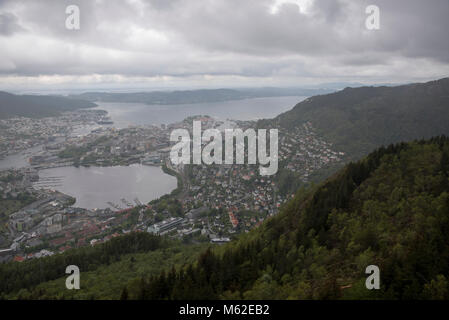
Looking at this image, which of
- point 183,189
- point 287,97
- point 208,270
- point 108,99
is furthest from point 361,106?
point 108,99

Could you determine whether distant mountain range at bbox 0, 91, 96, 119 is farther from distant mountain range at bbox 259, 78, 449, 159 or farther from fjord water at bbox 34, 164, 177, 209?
distant mountain range at bbox 259, 78, 449, 159

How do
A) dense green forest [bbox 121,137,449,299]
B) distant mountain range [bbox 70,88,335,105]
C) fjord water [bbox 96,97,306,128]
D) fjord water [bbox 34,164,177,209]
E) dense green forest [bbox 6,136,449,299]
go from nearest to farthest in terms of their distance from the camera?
dense green forest [bbox 121,137,449,299] < dense green forest [bbox 6,136,449,299] < fjord water [bbox 34,164,177,209] < fjord water [bbox 96,97,306,128] < distant mountain range [bbox 70,88,335,105]

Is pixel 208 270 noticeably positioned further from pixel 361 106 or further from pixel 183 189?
pixel 361 106

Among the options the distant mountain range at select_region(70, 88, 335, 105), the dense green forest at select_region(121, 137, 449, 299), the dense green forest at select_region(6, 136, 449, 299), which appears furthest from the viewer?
the distant mountain range at select_region(70, 88, 335, 105)

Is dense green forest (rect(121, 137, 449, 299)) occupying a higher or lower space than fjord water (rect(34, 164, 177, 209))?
higher

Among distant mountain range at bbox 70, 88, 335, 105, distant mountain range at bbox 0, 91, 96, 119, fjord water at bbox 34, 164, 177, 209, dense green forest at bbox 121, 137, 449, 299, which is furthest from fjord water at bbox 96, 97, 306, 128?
dense green forest at bbox 121, 137, 449, 299

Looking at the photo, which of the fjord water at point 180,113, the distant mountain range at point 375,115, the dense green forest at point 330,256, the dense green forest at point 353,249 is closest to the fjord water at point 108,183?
the dense green forest at point 330,256

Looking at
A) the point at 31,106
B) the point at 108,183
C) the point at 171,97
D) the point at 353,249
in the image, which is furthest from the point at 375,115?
the point at 171,97
